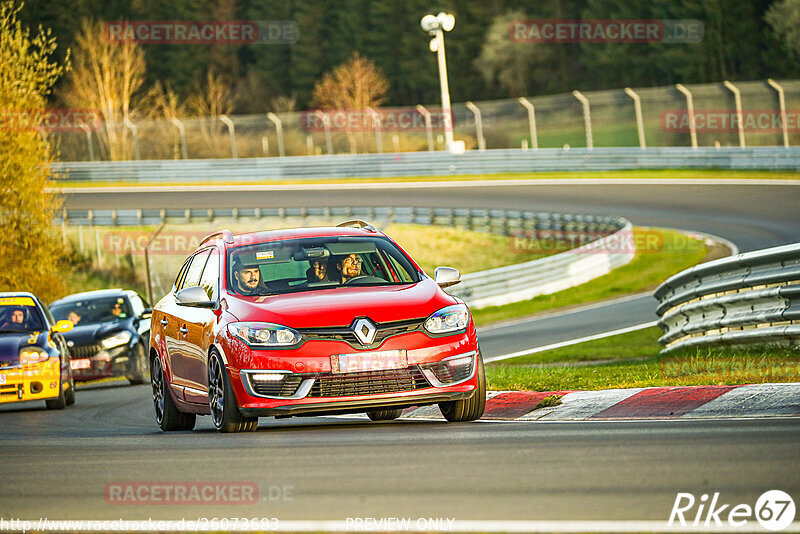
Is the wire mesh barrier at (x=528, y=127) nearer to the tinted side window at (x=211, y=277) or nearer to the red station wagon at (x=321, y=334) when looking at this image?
the tinted side window at (x=211, y=277)

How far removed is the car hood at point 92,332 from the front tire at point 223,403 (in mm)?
11522

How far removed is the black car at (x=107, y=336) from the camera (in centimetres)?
2117

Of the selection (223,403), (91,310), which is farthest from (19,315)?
(223,403)

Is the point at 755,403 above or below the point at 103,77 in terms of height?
below

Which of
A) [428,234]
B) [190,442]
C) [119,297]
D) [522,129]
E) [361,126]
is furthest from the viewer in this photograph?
[361,126]

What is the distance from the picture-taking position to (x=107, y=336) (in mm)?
21141

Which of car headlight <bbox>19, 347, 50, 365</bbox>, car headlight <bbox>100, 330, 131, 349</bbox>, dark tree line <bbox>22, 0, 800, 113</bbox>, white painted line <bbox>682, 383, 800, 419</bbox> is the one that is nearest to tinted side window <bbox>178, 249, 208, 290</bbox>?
white painted line <bbox>682, 383, 800, 419</bbox>

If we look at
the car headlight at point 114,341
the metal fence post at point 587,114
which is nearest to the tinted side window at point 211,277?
the car headlight at point 114,341

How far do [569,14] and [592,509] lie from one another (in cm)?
9739

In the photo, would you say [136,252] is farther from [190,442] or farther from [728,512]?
[728,512]

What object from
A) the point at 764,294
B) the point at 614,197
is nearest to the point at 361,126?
the point at 614,197

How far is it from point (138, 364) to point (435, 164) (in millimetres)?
32464

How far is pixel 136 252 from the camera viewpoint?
40688 mm

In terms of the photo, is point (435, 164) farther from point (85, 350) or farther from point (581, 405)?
point (581, 405)
